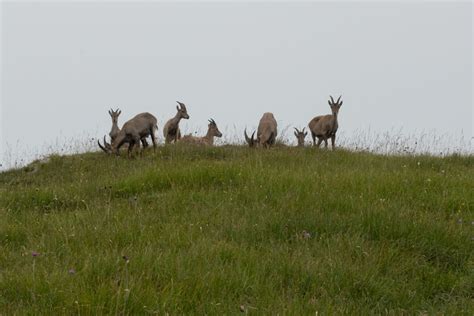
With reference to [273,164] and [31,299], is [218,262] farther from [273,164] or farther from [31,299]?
[273,164]

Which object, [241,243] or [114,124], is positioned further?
[114,124]

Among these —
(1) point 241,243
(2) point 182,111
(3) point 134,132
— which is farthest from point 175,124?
(1) point 241,243

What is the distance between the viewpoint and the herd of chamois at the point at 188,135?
46.7ft

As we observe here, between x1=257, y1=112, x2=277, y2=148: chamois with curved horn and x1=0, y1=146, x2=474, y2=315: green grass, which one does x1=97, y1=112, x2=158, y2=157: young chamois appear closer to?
x1=257, y1=112, x2=277, y2=148: chamois with curved horn

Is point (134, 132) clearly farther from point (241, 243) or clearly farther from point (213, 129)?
point (241, 243)

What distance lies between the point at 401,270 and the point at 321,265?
0.80 m

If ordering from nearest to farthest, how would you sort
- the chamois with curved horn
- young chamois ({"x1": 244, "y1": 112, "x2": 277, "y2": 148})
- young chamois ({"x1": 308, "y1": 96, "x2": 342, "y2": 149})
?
young chamois ({"x1": 244, "y1": 112, "x2": 277, "y2": 148}) < the chamois with curved horn < young chamois ({"x1": 308, "y1": 96, "x2": 342, "y2": 149})

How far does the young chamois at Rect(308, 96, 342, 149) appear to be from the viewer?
16.9 metres

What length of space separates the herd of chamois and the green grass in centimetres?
496

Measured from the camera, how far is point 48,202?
827cm

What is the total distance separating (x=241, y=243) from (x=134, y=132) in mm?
8875

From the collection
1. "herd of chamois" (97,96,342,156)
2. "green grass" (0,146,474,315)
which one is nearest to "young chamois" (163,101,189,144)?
"herd of chamois" (97,96,342,156)

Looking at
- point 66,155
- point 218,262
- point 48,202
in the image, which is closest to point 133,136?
point 66,155

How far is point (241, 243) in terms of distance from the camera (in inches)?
227
